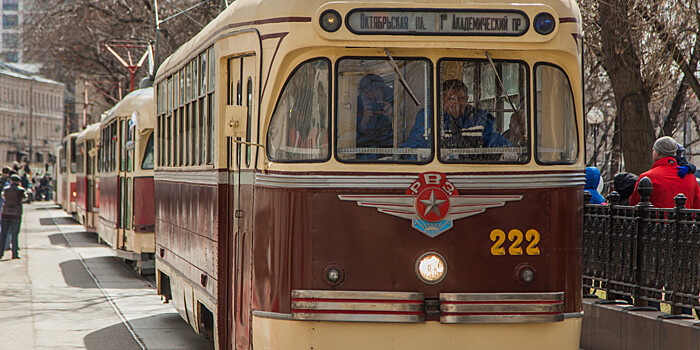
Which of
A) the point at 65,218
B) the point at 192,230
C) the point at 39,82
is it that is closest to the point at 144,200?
the point at 192,230

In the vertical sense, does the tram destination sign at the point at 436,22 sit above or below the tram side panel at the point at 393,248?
above

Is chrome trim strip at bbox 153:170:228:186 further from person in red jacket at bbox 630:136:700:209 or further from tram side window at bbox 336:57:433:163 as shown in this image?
person in red jacket at bbox 630:136:700:209

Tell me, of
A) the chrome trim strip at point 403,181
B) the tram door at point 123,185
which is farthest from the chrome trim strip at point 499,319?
the tram door at point 123,185

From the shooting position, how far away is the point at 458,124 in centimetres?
666

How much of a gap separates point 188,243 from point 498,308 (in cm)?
371

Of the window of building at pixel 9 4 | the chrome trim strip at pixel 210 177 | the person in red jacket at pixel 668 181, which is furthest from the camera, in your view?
the window of building at pixel 9 4

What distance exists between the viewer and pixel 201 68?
28.8ft

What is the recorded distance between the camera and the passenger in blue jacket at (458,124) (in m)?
6.64

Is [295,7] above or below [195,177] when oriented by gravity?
above

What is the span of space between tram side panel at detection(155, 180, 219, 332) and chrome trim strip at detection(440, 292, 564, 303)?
6.73 feet

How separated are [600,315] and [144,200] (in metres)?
9.79

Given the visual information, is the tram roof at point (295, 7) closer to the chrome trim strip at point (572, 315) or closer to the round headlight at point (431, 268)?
the round headlight at point (431, 268)

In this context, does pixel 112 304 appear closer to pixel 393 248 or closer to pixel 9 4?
pixel 393 248

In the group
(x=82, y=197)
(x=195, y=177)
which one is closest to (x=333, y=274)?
(x=195, y=177)
